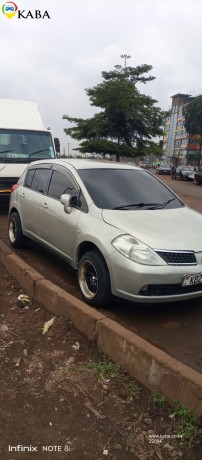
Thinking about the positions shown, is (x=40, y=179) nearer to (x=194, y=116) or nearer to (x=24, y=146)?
(x=24, y=146)

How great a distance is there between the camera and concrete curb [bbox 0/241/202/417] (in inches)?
101

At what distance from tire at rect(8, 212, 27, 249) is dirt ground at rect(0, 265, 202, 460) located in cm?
274

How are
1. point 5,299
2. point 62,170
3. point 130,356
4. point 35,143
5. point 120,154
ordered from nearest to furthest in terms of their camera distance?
point 130,356 < point 5,299 < point 62,170 < point 35,143 < point 120,154

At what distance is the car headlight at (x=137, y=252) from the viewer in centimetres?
355

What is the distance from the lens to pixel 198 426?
8.10 feet

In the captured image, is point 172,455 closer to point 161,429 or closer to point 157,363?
point 161,429

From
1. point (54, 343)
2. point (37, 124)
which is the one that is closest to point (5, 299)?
point (54, 343)

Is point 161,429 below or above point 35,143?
below

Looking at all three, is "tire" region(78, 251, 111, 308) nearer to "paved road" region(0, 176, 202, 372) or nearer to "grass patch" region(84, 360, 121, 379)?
"paved road" region(0, 176, 202, 372)

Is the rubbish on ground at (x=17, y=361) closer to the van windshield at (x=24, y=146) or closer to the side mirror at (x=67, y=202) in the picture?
the side mirror at (x=67, y=202)

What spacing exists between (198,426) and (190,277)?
1441 millimetres

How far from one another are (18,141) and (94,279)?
6624mm

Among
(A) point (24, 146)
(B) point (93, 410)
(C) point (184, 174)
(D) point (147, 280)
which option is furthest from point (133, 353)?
(C) point (184, 174)

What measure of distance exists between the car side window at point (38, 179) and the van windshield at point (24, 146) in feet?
11.7
